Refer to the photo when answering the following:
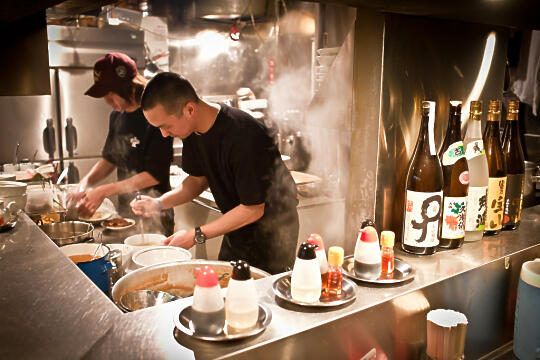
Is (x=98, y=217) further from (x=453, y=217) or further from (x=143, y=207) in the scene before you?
(x=453, y=217)

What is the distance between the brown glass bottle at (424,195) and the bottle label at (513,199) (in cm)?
30

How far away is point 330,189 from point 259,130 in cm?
155

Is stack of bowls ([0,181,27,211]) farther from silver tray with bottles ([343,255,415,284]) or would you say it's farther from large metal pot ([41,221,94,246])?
silver tray with bottles ([343,255,415,284])

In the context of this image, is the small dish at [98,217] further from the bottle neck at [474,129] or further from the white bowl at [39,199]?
the bottle neck at [474,129]

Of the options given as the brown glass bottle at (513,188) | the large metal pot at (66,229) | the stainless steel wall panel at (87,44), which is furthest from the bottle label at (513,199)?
the stainless steel wall panel at (87,44)

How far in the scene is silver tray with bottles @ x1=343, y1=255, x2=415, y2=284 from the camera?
99 cm

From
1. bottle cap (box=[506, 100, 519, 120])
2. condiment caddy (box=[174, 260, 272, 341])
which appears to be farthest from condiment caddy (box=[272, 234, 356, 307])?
bottle cap (box=[506, 100, 519, 120])

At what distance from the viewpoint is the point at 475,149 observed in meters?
1.29

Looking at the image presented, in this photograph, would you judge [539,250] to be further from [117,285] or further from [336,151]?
[336,151]

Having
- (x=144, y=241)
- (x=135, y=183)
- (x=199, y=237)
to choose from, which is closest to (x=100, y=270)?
(x=144, y=241)

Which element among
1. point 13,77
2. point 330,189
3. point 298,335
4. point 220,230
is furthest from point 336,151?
point 298,335

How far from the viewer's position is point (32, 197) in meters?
2.03

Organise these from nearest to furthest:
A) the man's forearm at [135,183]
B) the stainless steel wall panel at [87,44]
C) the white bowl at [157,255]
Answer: the white bowl at [157,255] < the man's forearm at [135,183] < the stainless steel wall panel at [87,44]

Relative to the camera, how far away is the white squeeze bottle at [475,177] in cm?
124
